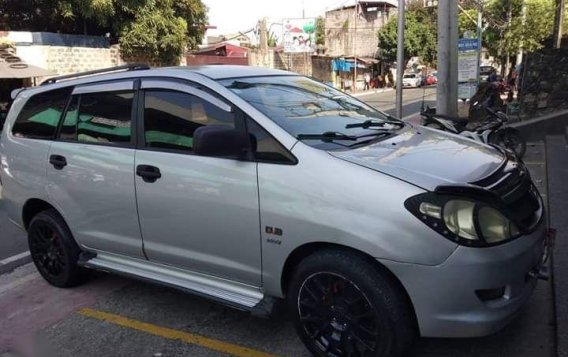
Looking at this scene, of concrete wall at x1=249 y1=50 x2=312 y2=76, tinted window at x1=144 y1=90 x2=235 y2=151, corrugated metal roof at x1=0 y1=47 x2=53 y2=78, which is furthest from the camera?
concrete wall at x1=249 y1=50 x2=312 y2=76

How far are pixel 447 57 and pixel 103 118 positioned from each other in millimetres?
7283

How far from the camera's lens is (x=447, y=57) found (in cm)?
991

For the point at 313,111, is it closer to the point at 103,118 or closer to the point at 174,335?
the point at 103,118

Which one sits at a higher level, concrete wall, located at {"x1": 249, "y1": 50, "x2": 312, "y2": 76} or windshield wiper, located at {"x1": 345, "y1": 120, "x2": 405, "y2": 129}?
concrete wall, located at {"x1": 249, "y1": 50, "x2": 312, "y2": 76}

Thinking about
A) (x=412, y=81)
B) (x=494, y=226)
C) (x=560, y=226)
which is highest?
(x=494, y=226)

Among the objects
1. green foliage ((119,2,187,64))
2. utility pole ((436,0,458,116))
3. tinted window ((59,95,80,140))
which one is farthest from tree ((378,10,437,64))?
tinted window ((59,95,80,140))

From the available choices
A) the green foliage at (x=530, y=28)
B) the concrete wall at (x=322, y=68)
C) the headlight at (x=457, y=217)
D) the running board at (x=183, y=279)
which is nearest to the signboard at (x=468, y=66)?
the running board at (x=183, y=279)

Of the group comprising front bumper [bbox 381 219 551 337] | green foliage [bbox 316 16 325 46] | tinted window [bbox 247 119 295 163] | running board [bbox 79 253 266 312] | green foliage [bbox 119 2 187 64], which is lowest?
running board [bbox 79 253 266 312]

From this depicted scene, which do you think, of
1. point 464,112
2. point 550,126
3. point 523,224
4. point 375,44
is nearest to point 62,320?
point 523,224

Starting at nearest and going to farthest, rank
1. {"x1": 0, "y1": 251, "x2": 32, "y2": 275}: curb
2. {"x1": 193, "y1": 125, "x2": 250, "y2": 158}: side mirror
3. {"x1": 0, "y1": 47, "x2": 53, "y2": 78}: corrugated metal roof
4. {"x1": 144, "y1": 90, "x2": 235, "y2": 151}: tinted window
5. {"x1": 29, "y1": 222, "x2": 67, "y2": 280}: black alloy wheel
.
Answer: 1. {"x1": 193, "y1": 125, "x2": 250, "y2": 158}: side mirror
2. {"x1": 144, "y1": 90, "x2": 235, "y2": 151}: tinted window
3. {"x1": 29, "y1": 222, "x2": 67, "y2": 280}: black alloy wheel
4. {"x1": 0, "y1": 251, "x2": 32, "y2": 275}: curb
5. {"x1": 0, "y1": 47, "x2": 53, "y2": 78}: corrugated metal roof

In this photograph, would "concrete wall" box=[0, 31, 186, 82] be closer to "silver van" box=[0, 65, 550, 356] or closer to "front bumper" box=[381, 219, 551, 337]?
"silver van" box=[0, 65, 550, 356]

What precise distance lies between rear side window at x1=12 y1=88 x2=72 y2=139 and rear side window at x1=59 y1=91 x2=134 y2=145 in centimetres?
14

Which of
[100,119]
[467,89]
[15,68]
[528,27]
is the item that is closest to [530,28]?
[528,27]

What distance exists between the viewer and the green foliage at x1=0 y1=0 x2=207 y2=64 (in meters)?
20.3
